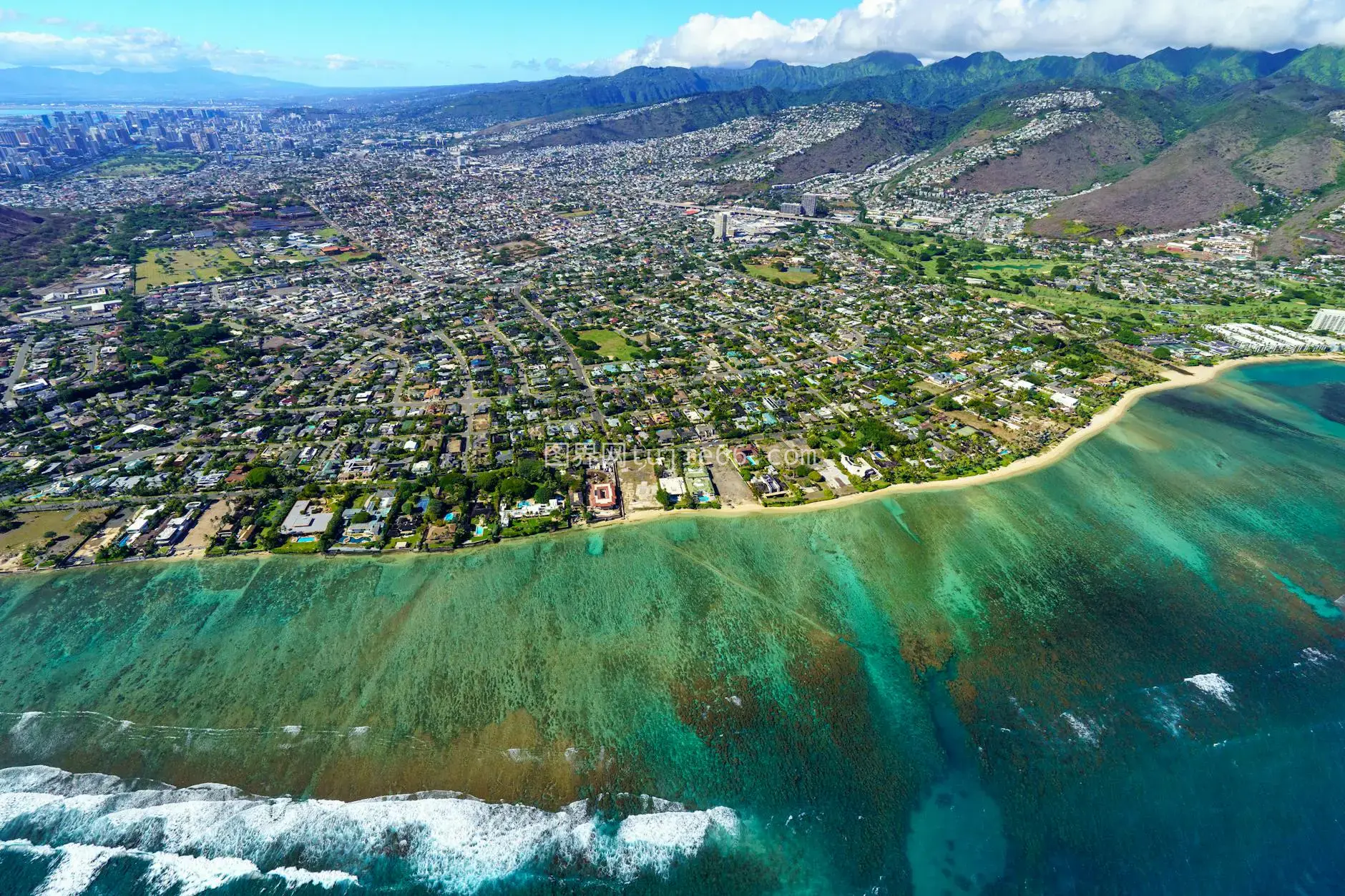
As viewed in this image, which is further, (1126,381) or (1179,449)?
(1126,381)

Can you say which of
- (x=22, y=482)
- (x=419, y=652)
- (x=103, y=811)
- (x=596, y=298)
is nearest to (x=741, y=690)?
(x=419, y=652)

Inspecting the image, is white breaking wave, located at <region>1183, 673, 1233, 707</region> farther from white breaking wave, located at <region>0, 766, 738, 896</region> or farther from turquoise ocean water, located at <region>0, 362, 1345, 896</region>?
white breaking wave, located at <region>0, 766, 738, 896</region>

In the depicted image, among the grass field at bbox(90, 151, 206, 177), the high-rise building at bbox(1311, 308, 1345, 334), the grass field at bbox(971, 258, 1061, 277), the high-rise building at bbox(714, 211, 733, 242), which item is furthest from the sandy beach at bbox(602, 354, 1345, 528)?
the grass field at bbox(90, 151, 206, 177)

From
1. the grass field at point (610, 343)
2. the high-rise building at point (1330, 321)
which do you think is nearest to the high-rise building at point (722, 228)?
the grass field at point (610, 343)

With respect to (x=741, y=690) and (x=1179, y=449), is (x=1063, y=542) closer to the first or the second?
(x=1179, y=449)

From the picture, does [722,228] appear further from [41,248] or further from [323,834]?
[41,248]

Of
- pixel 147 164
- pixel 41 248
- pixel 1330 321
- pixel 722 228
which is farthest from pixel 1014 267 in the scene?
pixel 147 164
